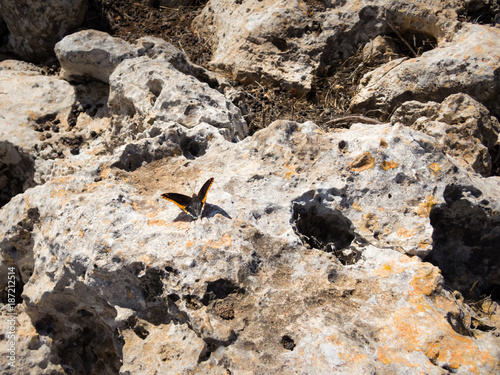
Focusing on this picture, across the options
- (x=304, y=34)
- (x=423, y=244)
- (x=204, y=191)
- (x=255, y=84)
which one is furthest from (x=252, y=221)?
(x=304, y=34)

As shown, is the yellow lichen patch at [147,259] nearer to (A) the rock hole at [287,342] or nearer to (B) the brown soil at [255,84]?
(A) the rock hole at [287,342]

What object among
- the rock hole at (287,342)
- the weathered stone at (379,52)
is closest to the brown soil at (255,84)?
the weathered stone at (379,52)

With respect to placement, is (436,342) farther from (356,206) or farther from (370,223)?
(356,206)

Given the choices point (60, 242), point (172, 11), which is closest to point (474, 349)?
point (60, 242)

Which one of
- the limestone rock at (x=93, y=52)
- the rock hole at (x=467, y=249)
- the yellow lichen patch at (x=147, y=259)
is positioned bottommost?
the rock hole at (x=467, y=249)

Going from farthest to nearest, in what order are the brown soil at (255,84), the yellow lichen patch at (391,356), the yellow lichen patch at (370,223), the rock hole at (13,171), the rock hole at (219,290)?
the brown soil at (255,84), the rock hole at (13,171), the yellow lichen patch at (370,223), the rock hole at (219,290), the yellow lichen patch at (391,356)

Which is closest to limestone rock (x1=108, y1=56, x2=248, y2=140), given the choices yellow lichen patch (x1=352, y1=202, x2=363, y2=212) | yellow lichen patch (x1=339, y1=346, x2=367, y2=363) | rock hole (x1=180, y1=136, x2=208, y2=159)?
rock hole (x1=180, y1=136, x2=208, y2=159)

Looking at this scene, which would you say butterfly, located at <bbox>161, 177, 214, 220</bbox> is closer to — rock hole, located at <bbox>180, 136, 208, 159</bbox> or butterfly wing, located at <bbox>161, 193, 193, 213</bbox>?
butterfly wing, located at <bbox>161, 193, 193, 213</bbox>
